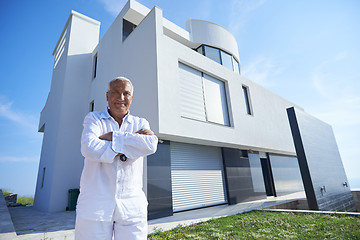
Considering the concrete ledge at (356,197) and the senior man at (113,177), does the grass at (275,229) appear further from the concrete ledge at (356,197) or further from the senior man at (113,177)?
the concrete ledge at (356,197)

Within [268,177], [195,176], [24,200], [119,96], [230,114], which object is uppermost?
[230,114]

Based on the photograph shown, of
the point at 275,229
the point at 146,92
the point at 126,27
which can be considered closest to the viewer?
the point at 275,229

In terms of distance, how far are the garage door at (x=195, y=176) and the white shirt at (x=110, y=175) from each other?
571 centimetres

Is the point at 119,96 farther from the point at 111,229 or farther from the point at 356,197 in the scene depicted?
the point at 356,197

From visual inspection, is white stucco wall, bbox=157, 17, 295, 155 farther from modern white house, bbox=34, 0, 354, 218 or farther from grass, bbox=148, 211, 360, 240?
grass, bbox=148, 211, 360, 240

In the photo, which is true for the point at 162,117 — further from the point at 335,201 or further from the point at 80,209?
the point at 335,201

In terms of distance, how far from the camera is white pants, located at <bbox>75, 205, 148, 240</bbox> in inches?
45.0

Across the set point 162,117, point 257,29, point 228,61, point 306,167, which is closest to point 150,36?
point 162,117

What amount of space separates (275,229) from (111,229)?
4.26 m

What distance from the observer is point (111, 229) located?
1.22m

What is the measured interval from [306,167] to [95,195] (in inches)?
316

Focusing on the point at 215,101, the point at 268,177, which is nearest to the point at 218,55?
the point at 215,101

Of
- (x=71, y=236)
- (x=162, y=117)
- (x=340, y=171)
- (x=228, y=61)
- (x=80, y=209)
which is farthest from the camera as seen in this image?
(x=228, y=61)

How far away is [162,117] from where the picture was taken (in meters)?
5.80
